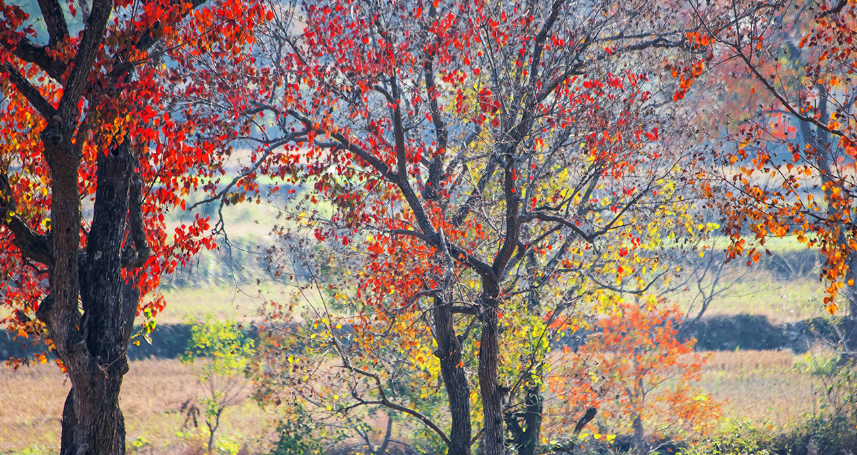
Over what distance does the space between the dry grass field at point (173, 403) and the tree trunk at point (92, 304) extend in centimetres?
1384

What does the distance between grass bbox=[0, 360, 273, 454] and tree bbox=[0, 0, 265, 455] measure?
529 inches

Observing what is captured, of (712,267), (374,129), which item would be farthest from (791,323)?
(374,129)

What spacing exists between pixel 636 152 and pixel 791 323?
87.9 ft

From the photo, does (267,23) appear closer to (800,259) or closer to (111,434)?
(111,434)

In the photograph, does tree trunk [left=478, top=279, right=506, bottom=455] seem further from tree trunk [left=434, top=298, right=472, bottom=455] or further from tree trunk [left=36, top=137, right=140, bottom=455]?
tree trunk [left=36, top=137, right=140, bottom=455]

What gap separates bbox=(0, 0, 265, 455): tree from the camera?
6312mm

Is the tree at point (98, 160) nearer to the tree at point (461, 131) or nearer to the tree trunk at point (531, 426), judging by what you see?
the tree at point (461, 131)

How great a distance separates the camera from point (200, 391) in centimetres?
2620

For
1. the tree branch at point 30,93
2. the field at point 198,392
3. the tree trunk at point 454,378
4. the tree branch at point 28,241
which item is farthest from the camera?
the field at point 198,392

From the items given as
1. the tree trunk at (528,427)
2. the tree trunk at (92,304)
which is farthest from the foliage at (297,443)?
the tree trunk at (92,304)

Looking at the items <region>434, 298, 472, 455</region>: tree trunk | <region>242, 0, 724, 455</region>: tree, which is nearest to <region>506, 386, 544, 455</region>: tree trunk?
<region>242, 0, 724, 455</region>: tree

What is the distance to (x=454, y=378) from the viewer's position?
1205 cm

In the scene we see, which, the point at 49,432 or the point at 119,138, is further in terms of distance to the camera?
the point at 49,432

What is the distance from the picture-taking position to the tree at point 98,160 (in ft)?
20.7
